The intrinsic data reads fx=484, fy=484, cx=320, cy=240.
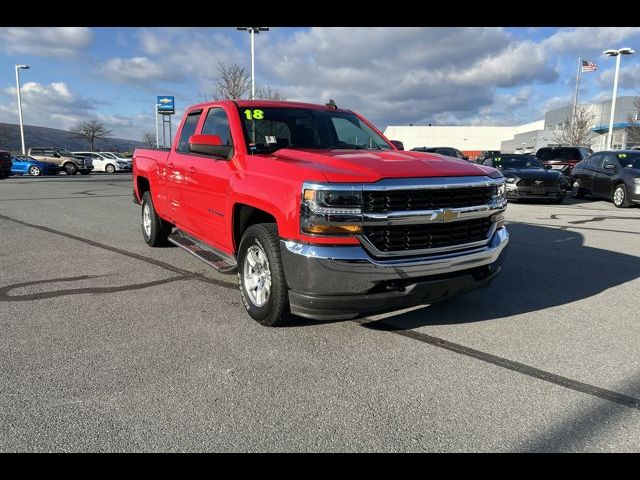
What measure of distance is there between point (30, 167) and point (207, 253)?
3173 cm

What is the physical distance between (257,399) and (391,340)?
128cm

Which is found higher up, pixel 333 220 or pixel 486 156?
pixel 486 156

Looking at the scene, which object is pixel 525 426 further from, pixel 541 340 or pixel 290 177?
pixel 290 177

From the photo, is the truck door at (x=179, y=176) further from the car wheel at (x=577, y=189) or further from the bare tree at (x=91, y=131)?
the bare tree at (x=91, y=131)

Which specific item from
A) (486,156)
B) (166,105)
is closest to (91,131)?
(166,105)

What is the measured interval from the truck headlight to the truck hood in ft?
0.28

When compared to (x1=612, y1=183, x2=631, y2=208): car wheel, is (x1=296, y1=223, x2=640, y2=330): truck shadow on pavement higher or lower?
lower

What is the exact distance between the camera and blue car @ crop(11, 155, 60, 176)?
3112 cm

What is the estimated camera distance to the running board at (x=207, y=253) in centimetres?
453

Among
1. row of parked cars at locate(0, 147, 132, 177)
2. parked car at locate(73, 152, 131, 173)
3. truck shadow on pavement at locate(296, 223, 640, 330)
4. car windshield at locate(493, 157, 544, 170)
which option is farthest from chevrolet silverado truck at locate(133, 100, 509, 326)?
parked car at locate(73, 152, 131, 173)

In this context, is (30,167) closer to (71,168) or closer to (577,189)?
(71,168)

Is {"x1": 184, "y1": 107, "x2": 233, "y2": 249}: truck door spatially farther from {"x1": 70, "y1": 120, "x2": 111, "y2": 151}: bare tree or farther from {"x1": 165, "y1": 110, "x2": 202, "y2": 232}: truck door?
{"x1": 70, "y1": 120, "x2": 111, "y2": 151}: bare tree

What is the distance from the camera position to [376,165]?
3.60 m

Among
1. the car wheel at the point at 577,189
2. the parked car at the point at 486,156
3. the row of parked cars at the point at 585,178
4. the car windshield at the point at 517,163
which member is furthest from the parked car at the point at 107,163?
the car wheel at the point at 577,189
